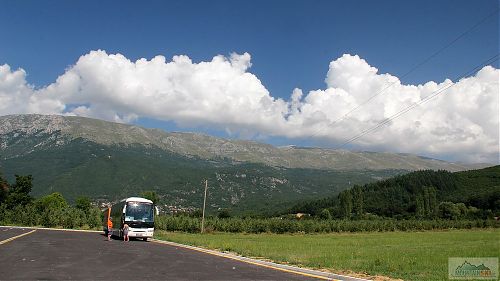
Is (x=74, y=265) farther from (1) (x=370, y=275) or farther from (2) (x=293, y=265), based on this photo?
(1) (x=370, y=275)

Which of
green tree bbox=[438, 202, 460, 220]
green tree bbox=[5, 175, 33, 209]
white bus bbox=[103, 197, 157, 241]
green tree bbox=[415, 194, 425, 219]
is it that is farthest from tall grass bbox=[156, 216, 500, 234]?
white bus bbox=[103, 197, 157, 241]

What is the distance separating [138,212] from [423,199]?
11044 cm

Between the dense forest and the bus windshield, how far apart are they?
90.9m

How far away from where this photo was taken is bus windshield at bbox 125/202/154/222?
127 feet

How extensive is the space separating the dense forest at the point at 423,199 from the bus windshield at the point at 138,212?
90.9m

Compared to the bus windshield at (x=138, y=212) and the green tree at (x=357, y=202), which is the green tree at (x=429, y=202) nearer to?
the green tree at (x=357, y=202)

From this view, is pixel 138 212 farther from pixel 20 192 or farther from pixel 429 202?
pixel 429 202

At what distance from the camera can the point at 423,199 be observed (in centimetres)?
13125

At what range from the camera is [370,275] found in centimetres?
1708

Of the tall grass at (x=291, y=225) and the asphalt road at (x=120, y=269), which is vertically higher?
the asphalt road at (x=120, y=269)

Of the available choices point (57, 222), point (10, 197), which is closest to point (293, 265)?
point (57, 222)

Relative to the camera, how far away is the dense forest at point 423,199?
126875 millimetres

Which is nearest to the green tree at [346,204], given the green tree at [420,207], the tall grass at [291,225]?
the green tree at [420,207]

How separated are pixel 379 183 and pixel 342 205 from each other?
79773 mm
